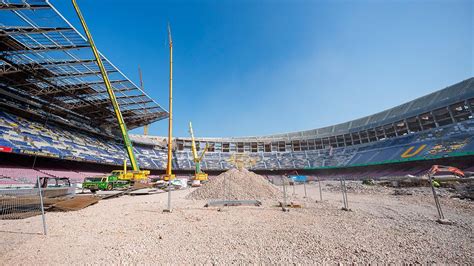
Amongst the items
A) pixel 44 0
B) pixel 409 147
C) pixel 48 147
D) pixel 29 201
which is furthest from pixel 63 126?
pixel 409 147

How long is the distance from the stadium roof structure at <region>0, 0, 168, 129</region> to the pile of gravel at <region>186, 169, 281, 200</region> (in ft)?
60.1

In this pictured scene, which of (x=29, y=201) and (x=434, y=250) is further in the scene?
(x=29, y=201)

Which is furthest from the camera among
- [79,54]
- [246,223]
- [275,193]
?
[79,54]

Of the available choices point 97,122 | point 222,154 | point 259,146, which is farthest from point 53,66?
point 259,146

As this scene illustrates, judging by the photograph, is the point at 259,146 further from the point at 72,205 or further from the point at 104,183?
the point at 72,205

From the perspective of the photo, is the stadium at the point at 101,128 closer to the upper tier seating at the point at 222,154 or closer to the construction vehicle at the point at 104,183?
the upper tier seating at the point at 222,154

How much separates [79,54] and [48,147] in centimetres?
1403

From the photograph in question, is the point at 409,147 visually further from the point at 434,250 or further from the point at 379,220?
the point at 434,250

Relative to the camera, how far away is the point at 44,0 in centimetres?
1452

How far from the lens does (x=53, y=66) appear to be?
21609 mm

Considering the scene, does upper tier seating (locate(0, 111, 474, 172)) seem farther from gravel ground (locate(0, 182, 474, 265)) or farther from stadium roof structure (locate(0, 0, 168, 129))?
gravel ground (locate(0, 182, 474, 265))

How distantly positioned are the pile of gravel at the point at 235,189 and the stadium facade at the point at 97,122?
18.3m

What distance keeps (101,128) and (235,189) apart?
136ft

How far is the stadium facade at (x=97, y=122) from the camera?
1883 centimetres
